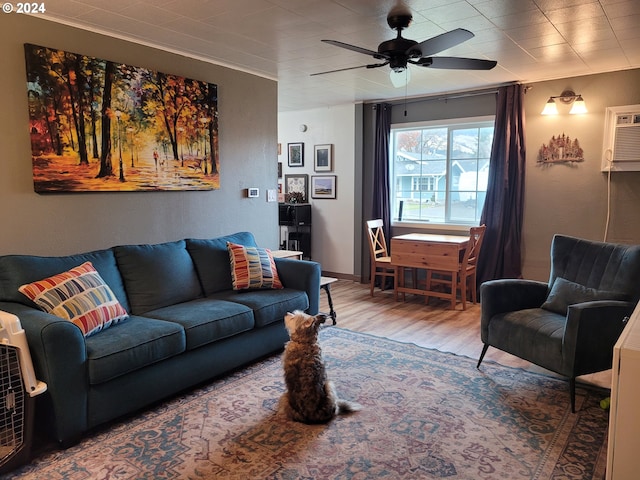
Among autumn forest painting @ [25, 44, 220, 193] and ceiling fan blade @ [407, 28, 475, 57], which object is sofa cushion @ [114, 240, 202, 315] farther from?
ceiling fan blade @ [407, 28, 475, 57]

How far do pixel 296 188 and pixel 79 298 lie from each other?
446cm

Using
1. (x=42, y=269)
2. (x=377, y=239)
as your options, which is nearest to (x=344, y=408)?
(x=42, y=269)

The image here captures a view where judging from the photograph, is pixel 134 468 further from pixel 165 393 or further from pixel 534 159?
pixel 534 159

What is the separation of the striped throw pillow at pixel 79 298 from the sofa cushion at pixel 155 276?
361 mm

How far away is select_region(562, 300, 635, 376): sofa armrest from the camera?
2566 mm

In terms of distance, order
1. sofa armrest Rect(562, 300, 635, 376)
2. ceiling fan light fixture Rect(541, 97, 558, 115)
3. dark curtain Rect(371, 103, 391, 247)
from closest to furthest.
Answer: sofa armrest Rect(562, 300, 635, 376)
ceiling fan light fixture Rect(541, 97, 558, 115)
dark curtain Rect(371, 103, 391, 247)

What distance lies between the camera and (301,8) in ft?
9.38

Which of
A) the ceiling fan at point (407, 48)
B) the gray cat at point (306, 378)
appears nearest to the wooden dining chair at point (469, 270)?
the ceiling fan at point (407, 48)

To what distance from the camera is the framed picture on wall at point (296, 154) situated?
6.67 meters

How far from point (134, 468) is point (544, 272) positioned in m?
4.36

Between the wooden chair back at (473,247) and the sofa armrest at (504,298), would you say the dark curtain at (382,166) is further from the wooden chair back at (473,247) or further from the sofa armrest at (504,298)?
the sofa armrest at (504,298)

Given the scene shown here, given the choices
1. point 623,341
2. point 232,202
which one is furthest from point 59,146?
point 623,341

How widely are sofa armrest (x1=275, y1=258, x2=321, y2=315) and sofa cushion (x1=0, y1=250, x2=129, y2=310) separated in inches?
49.7

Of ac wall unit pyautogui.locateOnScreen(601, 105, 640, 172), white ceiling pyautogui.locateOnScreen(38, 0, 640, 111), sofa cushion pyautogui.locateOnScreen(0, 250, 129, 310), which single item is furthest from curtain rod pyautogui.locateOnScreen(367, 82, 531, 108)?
sofa cushion pyautogui.locateOnScreen(0, 250, 129, 310)
